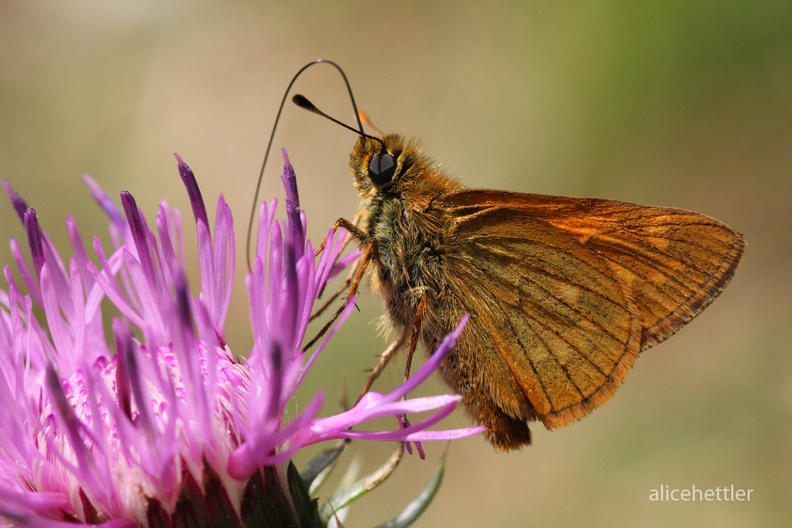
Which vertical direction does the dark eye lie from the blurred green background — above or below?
below

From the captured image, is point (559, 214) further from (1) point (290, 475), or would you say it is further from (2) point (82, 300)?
(2) point (82, 300)

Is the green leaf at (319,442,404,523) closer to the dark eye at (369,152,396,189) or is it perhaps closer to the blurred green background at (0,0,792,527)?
the dark eye at (369,152,396,189)

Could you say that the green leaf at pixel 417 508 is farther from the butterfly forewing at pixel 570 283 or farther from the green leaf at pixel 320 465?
the butterfly forewing at pixel 570 283

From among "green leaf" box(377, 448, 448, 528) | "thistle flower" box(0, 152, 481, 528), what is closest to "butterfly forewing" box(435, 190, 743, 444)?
"green leaf" box(377, 448, 448, 528)

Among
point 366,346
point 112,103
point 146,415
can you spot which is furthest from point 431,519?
point 112,103

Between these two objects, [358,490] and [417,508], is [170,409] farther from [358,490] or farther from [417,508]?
[417,508]
